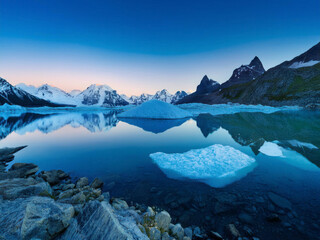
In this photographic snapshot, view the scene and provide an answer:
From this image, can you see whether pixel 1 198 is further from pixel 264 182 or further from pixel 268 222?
pixel 264 182

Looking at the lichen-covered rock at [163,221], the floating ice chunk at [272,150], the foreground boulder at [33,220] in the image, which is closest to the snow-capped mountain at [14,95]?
the foreground boulder at [33,220]

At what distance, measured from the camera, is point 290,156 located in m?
8.27

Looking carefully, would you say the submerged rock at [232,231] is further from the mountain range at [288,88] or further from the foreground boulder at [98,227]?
the mountain range at [288,88]

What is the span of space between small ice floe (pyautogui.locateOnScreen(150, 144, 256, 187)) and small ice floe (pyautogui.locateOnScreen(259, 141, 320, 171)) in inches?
75.6

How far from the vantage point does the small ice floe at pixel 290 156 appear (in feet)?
23.1

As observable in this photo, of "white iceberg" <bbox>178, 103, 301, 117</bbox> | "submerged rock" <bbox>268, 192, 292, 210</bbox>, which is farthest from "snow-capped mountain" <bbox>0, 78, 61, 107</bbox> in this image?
"submerged rock" <bbox>268, 192, 292, 210</bbox>

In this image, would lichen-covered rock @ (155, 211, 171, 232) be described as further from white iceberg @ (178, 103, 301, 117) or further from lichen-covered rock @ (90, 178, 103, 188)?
white iceberg @ (178, 103, 301, 117)

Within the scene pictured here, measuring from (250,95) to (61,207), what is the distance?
121724 mm

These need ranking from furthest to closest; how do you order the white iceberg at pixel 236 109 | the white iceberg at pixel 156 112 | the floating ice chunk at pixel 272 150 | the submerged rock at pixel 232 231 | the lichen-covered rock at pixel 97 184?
the white iceberg at pixel 236 109 < the white iceberg at pixel 156 112 < the floating ice chunk at pixel 272 150 < the lichen-covered rock at pixel 97 184 < the submerged rock at pixel 232 231

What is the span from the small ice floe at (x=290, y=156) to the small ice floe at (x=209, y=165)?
192 cm

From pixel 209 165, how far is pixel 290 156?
211 inches

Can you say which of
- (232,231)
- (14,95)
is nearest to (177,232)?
(232,231)

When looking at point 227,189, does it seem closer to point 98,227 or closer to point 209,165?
point 209,165

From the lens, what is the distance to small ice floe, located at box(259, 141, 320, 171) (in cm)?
705
